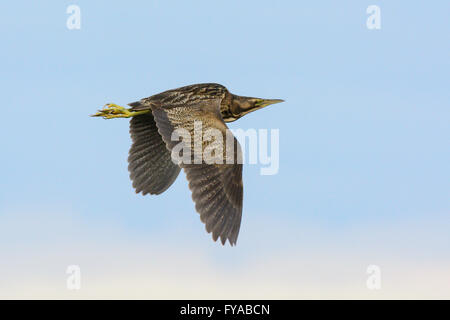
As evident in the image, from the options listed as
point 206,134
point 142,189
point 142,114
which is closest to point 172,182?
point 142,189

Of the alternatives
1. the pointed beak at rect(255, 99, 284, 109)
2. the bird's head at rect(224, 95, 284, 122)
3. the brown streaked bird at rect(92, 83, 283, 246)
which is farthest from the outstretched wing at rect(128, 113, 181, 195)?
the pointed beak at rect(255, 99, 284, 109)

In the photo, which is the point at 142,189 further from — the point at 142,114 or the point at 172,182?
the point at 142,114

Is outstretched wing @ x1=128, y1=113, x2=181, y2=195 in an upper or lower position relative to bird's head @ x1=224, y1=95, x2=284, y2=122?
lower

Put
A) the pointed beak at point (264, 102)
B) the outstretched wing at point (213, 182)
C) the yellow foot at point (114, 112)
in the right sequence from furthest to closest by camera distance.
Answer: the pointed beak at point (264, 102), the yellow foot at point (114, 112), the outstretched wing at point (213, 182)

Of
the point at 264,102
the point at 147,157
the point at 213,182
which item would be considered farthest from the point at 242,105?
the point at 213,182

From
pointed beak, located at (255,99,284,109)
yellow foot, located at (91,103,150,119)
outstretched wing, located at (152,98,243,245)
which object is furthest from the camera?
pointed beak, located at (255,99,284,109)

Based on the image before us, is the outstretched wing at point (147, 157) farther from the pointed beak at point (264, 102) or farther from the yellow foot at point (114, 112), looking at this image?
the pointed beak at point (264, 102)

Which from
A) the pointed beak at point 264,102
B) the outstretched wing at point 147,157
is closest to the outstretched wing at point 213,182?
the outstretched wing at point 147,157

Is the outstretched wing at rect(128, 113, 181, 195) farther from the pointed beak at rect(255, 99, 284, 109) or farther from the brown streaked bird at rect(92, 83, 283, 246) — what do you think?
the pointed beak at rect(255, 99, 284, 109)

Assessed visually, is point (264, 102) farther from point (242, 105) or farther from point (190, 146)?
point (190, 146)
